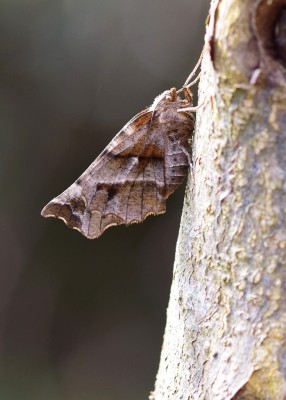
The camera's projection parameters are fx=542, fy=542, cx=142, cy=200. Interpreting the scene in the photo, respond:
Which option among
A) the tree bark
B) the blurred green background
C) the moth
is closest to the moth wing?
the moth

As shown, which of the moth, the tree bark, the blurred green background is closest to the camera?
the tree bark

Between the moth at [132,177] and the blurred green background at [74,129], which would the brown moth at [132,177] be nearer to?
the moth at [132,177]

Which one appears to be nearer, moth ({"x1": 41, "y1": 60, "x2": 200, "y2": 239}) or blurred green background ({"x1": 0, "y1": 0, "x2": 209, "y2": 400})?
moth ({"x1": 41, "y1": 60, "x2": 200, "y2": 239})

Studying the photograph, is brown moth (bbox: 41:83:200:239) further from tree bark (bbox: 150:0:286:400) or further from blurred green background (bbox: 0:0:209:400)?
blurred green background (bbox: 0:0:209:400)

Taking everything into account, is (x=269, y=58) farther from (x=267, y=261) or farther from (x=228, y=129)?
(x=267, y=261)

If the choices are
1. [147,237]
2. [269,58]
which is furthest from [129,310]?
[269,58]

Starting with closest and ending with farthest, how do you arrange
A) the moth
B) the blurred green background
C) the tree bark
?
the tree bark → the moth → the blurred green background
